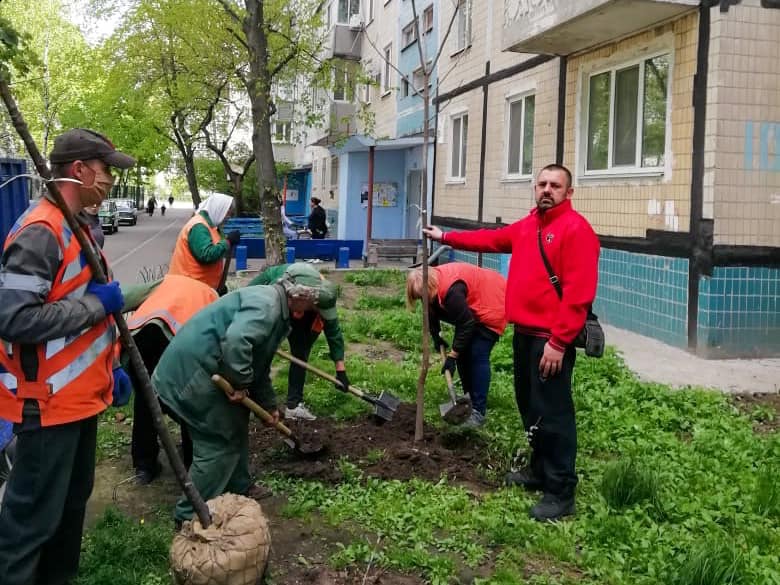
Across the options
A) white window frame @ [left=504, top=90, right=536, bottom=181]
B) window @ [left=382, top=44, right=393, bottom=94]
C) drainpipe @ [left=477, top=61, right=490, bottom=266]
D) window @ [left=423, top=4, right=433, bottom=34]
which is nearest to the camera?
white window frame @ [left=504, top=90, right=536, bottom=181]

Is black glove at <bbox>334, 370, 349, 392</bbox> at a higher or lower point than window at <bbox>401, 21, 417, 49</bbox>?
lower

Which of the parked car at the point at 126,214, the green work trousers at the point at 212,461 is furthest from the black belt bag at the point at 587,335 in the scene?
the parked car at the point at 126,214

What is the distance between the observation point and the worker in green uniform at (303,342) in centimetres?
519

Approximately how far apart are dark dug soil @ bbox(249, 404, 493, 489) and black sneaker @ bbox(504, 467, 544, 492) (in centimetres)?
15

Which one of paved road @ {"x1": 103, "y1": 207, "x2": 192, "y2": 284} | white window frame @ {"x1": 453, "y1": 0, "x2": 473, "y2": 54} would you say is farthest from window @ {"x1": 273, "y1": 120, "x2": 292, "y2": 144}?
white window frame @ {"x1": 453, "y1": 0, "x2": 473, "y2": 54}

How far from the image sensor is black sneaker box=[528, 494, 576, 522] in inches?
161

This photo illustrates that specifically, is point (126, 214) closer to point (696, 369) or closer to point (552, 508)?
point (696, 369)

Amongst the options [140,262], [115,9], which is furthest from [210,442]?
[115,9]

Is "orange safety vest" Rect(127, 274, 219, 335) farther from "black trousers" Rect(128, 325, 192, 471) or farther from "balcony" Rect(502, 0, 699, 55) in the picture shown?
"balcony" Rect(502, 0, 699, 55)

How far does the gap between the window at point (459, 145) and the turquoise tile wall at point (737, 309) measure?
8.72 metres

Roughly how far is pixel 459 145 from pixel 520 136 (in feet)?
11.2

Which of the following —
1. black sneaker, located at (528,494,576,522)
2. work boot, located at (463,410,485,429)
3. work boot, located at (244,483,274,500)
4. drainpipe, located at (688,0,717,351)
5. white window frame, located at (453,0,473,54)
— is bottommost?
work boot, located at (244,483,274,500)

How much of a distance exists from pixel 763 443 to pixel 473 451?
6.46 ft

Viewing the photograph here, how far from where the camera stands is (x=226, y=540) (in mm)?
Answer: 2996
